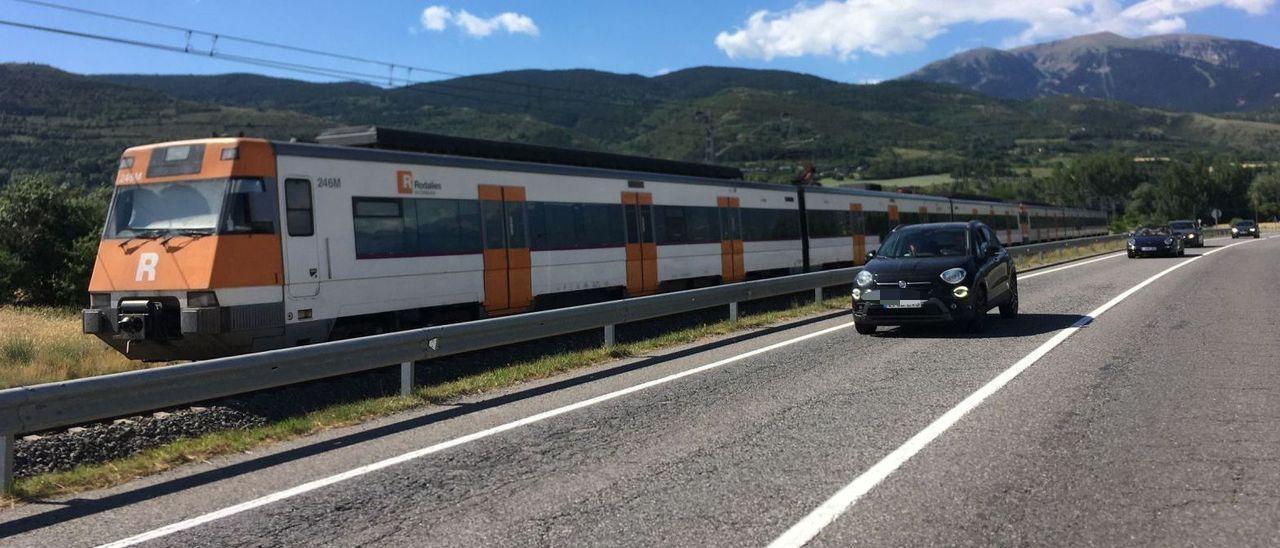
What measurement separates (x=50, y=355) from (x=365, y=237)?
5308mm

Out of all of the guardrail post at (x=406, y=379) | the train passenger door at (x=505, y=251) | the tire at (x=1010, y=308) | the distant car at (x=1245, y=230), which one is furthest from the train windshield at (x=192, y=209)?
the distant car at (x=1245, y=230)

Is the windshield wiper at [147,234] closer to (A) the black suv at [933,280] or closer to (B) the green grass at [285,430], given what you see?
(B) the green grass at [285,430]

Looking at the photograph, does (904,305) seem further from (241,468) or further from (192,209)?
(192,209)

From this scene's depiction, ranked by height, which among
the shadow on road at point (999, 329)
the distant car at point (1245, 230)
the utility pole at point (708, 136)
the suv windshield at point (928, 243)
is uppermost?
the utility pole at point (708, 136)

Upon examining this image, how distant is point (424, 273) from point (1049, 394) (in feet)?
27.7

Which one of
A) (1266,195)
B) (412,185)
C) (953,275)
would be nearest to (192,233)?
(412,185)

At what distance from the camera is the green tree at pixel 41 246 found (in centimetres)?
2330

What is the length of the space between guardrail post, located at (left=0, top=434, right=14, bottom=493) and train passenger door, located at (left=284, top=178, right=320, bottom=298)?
513 centimetres

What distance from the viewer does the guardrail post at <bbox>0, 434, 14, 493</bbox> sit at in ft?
18.0

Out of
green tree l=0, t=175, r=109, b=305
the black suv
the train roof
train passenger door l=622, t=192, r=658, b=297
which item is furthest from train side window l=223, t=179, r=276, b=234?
green tree l=0, t=175, r=109, b=305

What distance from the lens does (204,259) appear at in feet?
32.6

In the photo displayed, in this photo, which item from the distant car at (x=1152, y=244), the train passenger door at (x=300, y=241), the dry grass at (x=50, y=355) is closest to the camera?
the train passenger door at (x=300, y=241)

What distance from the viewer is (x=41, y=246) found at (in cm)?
2405

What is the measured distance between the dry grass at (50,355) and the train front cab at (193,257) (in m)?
1.51
